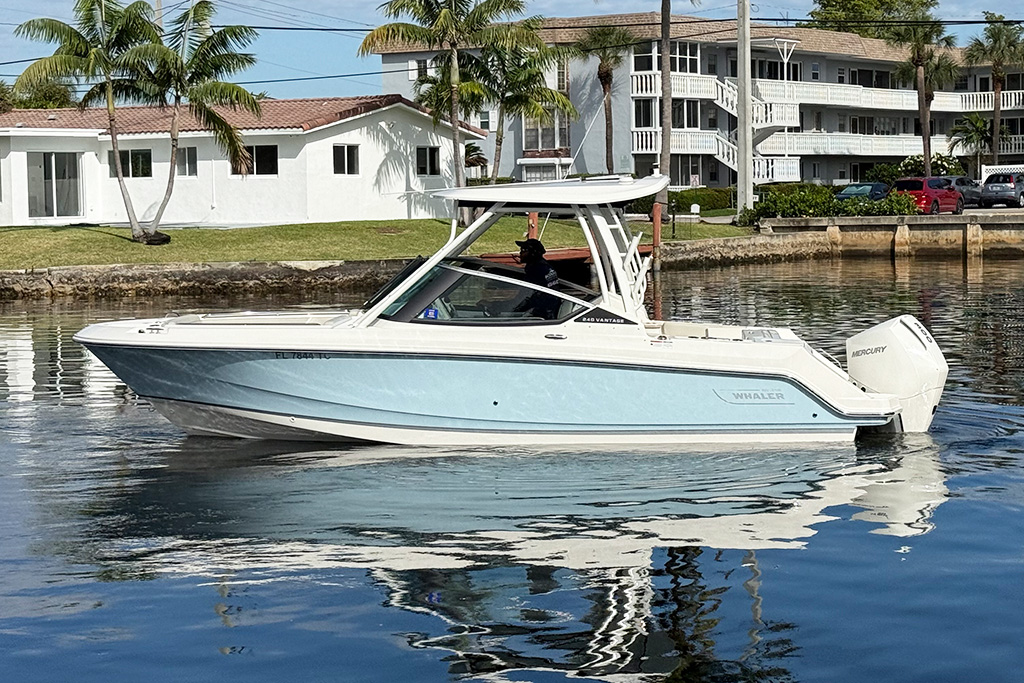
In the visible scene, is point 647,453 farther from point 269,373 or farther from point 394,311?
point 269,373

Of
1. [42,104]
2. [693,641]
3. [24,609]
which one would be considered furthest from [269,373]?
[42,104]

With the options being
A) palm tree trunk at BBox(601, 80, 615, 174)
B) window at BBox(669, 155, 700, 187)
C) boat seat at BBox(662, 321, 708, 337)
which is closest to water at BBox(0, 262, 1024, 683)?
boat seat at BBox(662, 321, 708, 337)

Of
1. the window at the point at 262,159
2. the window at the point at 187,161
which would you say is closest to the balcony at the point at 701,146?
the window at the point at 262,159

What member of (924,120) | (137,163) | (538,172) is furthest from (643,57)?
(137,163)

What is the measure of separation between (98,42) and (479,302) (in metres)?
27.6

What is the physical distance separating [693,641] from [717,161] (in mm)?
58153

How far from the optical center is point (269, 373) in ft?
36.1

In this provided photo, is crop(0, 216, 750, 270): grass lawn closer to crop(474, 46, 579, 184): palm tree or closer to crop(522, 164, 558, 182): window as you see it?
crop(474, 46, 579, 184): palm tree

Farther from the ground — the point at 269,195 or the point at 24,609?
the point at 269,195

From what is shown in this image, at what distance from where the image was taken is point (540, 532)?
901 centimetres

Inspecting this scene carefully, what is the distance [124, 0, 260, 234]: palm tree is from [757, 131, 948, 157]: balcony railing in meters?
32.6

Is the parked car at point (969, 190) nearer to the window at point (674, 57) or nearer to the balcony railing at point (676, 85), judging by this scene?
the balcony railing at point (676, 85)

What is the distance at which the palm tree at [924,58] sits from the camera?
65425 millimetres

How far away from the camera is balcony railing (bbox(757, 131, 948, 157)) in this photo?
2527 inches
